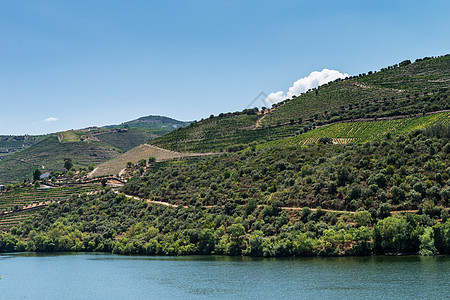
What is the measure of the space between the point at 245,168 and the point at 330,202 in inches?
1482

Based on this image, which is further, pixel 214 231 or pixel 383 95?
pixel 383 95

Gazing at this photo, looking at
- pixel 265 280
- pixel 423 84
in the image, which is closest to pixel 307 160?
pixel 265 280

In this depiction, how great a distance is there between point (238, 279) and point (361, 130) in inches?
3541

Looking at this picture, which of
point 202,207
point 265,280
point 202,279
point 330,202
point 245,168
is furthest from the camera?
point 245,168

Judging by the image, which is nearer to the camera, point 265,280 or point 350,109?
point 265,280

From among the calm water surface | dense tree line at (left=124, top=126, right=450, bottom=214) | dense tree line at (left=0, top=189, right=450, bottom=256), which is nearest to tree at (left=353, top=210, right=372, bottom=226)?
dense tree line at (left=0, top=189, right=450, bottom=256)

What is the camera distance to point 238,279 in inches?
2758

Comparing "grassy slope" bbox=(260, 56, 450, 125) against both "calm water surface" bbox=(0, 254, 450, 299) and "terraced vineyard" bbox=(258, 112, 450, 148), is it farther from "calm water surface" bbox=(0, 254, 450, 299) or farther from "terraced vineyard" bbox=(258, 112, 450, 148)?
"calm water surface" bbox=(0, 254, 450, 299)

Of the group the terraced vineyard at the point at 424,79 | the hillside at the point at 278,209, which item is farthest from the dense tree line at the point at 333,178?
the terraced vineyard at the point at 424,79

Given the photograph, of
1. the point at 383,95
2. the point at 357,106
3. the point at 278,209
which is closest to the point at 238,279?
the point at 278,209

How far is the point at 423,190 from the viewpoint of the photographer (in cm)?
8462

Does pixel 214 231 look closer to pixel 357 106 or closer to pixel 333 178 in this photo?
pixel 333 178

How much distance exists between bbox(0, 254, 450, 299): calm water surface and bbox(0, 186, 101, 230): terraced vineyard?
6470 centimetres

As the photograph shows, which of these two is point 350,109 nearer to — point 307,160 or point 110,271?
point 307,160
